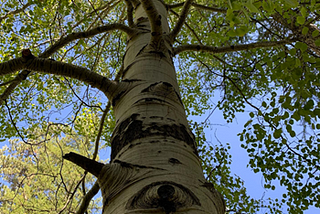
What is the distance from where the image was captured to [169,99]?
1.52m

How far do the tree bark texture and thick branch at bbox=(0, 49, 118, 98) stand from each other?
0.13 metres

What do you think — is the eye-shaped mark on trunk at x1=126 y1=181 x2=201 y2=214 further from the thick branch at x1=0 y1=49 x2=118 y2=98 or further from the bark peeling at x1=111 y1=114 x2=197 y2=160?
the thick branch at x1=0 y1=49 x2=118 y2=98

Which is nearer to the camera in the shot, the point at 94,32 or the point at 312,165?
the point at 94,32

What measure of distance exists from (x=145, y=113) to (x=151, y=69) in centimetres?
47

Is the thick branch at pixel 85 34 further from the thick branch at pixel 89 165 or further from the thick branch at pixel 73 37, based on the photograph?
the thick branch at pixel 89 165

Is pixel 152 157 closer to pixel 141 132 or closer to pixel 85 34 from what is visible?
pixel 141 132

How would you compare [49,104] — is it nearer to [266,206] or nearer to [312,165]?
[266,206]

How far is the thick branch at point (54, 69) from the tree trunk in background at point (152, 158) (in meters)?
0.14

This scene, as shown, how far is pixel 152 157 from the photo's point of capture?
1128 mm

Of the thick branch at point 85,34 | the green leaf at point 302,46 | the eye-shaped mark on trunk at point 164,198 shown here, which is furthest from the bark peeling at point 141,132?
the thick branch at point 85,34

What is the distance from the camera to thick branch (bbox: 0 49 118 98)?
169 cm

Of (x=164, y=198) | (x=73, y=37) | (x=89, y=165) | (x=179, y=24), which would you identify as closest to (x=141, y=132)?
(x=89, y=165)

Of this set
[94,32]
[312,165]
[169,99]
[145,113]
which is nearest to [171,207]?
[145,113]

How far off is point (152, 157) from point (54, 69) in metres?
1.09
